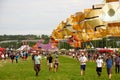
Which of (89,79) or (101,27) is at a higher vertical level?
(101,27)

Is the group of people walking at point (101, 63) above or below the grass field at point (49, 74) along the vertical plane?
above

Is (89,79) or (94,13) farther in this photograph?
(94,13)

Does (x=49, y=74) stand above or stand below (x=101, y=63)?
below

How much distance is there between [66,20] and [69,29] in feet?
6.79

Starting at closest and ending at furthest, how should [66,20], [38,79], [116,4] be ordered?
[38,79] < [116,4] < [66,20]

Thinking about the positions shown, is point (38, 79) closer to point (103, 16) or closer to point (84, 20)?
point (103, 16)

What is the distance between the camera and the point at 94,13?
7625cm

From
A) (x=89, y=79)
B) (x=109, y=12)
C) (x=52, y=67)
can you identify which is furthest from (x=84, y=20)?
(x=89, y=79)

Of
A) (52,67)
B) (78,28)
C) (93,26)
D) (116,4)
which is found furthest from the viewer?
(78,28)

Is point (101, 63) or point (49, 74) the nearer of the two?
point (101, 63)

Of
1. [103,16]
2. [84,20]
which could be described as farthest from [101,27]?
[84,20]

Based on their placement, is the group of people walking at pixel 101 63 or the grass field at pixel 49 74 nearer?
the grass field at pixel 49 74

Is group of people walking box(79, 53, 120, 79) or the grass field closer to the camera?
the grass field

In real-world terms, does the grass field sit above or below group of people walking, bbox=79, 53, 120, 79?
below
